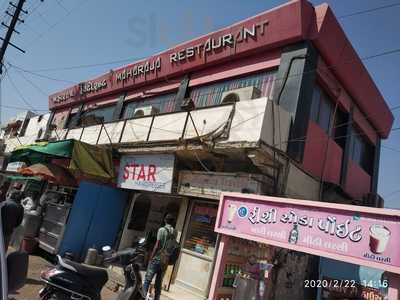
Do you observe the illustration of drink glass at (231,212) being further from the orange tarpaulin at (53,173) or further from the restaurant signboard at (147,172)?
the orange tarpaulin at (53,173)

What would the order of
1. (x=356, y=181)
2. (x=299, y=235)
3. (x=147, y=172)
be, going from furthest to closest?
(x=356, y=181) → (x=147, y=172) → (x=299, y=235)

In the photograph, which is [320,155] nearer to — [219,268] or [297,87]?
[297,87]

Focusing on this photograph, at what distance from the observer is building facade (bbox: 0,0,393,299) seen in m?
9.54

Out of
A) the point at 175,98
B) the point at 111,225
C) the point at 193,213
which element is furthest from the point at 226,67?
the point at 111,225

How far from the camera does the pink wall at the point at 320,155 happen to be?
1106 centimetres

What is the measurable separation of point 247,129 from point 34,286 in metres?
5.97

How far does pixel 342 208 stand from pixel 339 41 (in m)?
8.24

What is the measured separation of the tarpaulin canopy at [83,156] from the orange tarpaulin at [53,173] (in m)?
0.37

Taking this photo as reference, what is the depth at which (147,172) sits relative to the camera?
12.0 m

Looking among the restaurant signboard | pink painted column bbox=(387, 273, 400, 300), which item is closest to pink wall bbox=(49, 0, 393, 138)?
the restaurant signboard

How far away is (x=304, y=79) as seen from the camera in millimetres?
10258

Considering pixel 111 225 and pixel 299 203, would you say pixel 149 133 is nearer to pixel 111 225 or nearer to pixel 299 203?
pixel 111 225
